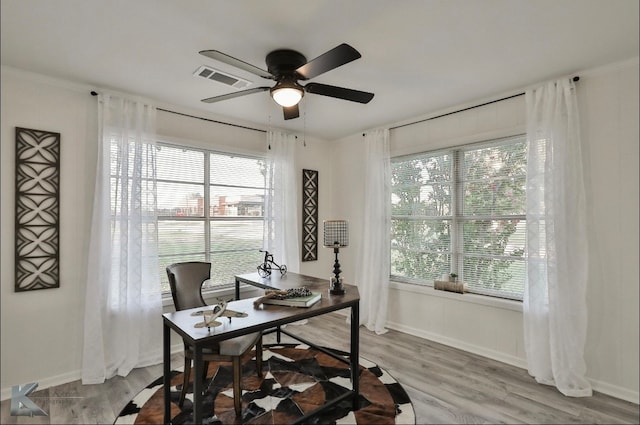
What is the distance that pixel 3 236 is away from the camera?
→ 8.80 ft

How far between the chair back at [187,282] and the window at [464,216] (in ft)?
7.79

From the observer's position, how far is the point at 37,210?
2811mm

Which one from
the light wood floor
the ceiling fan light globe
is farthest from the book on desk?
the ceiling fan light globe

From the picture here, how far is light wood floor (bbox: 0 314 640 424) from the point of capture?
238cm

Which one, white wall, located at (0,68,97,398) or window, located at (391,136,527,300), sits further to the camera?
window, located at (391,136,527,300)

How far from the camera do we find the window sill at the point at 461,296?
3.25 meters

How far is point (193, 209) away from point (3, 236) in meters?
1.56

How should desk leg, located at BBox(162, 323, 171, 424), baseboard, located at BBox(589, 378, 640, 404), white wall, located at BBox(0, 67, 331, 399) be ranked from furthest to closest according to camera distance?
white wall, located at BBox(0, 67, 331, 399)
baseboard, located at BBox(589, 378, 640, 404)
desk leg, located at BBox(162, 323, 171, 424)

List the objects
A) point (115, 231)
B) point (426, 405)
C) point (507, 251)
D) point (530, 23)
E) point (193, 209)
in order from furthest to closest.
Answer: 1. point (193, 209)
2. point (507, 251)
3. point (115, 231)
4. point (426, 405)
5. point (530, 23)

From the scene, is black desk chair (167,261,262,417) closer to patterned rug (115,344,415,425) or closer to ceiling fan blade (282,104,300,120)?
patterned rug (115,344,415,425)

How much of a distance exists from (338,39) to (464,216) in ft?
7.60

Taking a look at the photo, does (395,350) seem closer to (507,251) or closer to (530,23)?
(507,251)

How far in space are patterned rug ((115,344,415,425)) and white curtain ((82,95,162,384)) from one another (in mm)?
526

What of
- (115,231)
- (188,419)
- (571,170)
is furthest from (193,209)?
(571,170)
